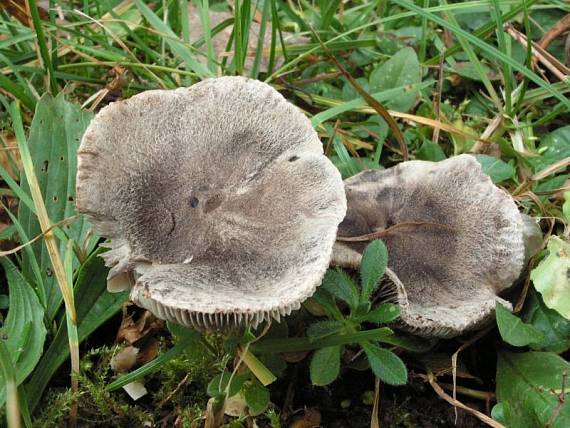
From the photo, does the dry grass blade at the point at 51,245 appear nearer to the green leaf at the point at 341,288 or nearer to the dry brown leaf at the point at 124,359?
the dry brown leaf at the point at 124,359

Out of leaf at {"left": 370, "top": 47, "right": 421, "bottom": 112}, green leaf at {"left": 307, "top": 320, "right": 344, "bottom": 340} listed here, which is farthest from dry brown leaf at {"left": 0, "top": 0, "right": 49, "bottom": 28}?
green leaf at {"left": 307, "top": 320, "right": 344, "bottom": 340}

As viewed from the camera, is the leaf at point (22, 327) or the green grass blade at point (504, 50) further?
the green grass blade at point (504, 50)

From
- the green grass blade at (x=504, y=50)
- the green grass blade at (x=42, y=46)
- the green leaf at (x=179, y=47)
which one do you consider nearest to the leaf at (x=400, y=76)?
the green grass blade at (x=504, y=50)

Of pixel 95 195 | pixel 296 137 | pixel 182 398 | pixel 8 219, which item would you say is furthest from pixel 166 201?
pixel 8 219

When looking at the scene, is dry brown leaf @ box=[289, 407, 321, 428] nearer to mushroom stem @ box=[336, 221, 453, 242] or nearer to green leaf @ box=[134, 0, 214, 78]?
mushroom stem @ box=[336, 221, 453, 242]

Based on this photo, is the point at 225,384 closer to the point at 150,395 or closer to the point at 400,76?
the point at 150,395

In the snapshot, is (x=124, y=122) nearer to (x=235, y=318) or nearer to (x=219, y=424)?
(x=235, y=318)
